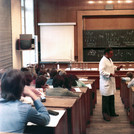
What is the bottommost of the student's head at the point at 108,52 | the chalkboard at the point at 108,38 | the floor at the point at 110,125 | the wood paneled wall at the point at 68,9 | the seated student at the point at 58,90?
the floor at the point at 110,125

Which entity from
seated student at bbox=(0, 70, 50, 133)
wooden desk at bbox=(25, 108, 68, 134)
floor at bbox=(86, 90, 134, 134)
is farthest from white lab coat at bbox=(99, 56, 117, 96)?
seated student at bbox=(0, 70, 50, 133)

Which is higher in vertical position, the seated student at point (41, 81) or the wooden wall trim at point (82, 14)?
the wooden wall trim at point (82, 14)

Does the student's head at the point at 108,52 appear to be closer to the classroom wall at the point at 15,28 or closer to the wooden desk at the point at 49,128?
the classroom wall at the point at 15,28

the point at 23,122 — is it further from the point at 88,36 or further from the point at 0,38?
the point at 88,36

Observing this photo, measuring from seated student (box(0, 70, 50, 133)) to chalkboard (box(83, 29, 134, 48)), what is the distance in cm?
748

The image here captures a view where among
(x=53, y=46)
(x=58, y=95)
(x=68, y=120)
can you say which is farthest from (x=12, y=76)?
(x=53, y=46)

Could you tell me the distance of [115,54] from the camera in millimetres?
9516

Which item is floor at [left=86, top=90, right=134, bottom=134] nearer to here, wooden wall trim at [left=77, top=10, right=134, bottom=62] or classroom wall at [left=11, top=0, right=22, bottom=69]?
classroom wall at [left=11, top=0, right=22, bottom=69]

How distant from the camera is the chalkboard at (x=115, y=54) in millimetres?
9461

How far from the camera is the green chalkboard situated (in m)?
9.38

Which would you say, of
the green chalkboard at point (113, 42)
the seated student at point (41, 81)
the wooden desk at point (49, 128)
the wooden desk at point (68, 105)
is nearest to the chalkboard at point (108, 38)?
the green chalkboard at point (113, 42)

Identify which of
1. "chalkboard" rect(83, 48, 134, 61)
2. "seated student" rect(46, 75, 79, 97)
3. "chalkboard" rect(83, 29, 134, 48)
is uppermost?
"chalkboard" rect(83, 29, 134, 48)

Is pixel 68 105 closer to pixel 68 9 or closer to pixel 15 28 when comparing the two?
pixel 15 28

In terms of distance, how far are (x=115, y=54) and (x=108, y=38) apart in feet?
2.02
